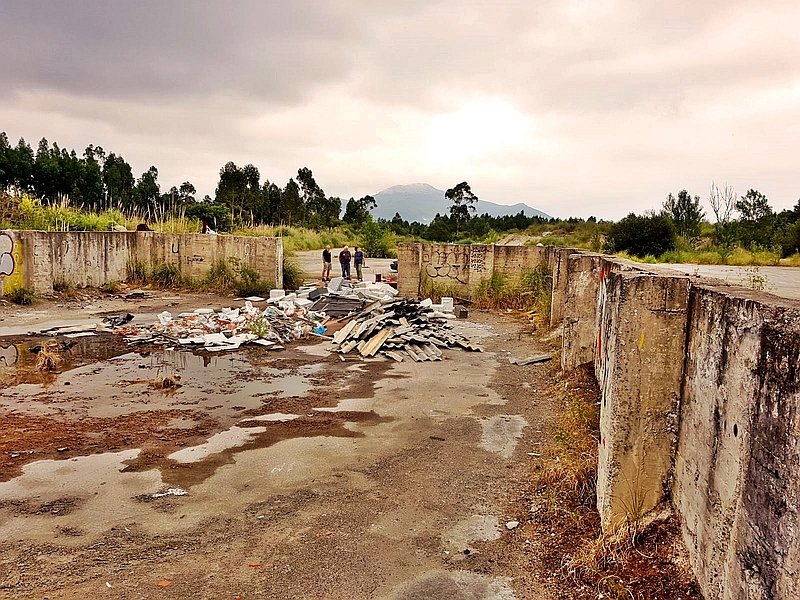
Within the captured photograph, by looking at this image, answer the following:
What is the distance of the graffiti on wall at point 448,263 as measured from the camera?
60.0 feet

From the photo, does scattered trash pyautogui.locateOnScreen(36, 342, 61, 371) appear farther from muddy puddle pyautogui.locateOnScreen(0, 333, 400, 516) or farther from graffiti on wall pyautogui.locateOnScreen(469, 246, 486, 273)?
graffiti on wall pyautogui.locateOnScreen(469, 246, 486, 273)

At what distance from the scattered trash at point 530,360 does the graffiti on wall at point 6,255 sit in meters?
14.0

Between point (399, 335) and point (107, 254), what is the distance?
12.4 m

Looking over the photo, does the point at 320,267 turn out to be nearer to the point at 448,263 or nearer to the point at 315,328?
the point at 448,263

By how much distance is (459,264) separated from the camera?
1831 cm

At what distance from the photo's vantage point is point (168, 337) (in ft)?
41.4

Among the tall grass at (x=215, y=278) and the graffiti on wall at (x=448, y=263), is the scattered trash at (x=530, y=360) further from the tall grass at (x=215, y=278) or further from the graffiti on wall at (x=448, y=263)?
the tall grass at (x=215, y=278)

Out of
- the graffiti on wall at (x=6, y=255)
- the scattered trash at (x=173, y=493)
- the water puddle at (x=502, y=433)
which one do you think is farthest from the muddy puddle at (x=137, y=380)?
the graffiti on wall at (x=6, y=255)

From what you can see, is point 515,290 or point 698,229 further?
point 698,229

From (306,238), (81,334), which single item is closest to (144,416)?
(81,334)

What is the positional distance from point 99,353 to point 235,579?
28.2ft

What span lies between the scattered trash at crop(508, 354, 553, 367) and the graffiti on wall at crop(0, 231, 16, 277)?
45.9ft

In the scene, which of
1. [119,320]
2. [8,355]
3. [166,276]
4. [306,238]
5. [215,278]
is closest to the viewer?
[8,355]

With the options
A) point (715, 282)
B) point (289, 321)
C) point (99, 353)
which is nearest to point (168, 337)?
point (99, 353)
